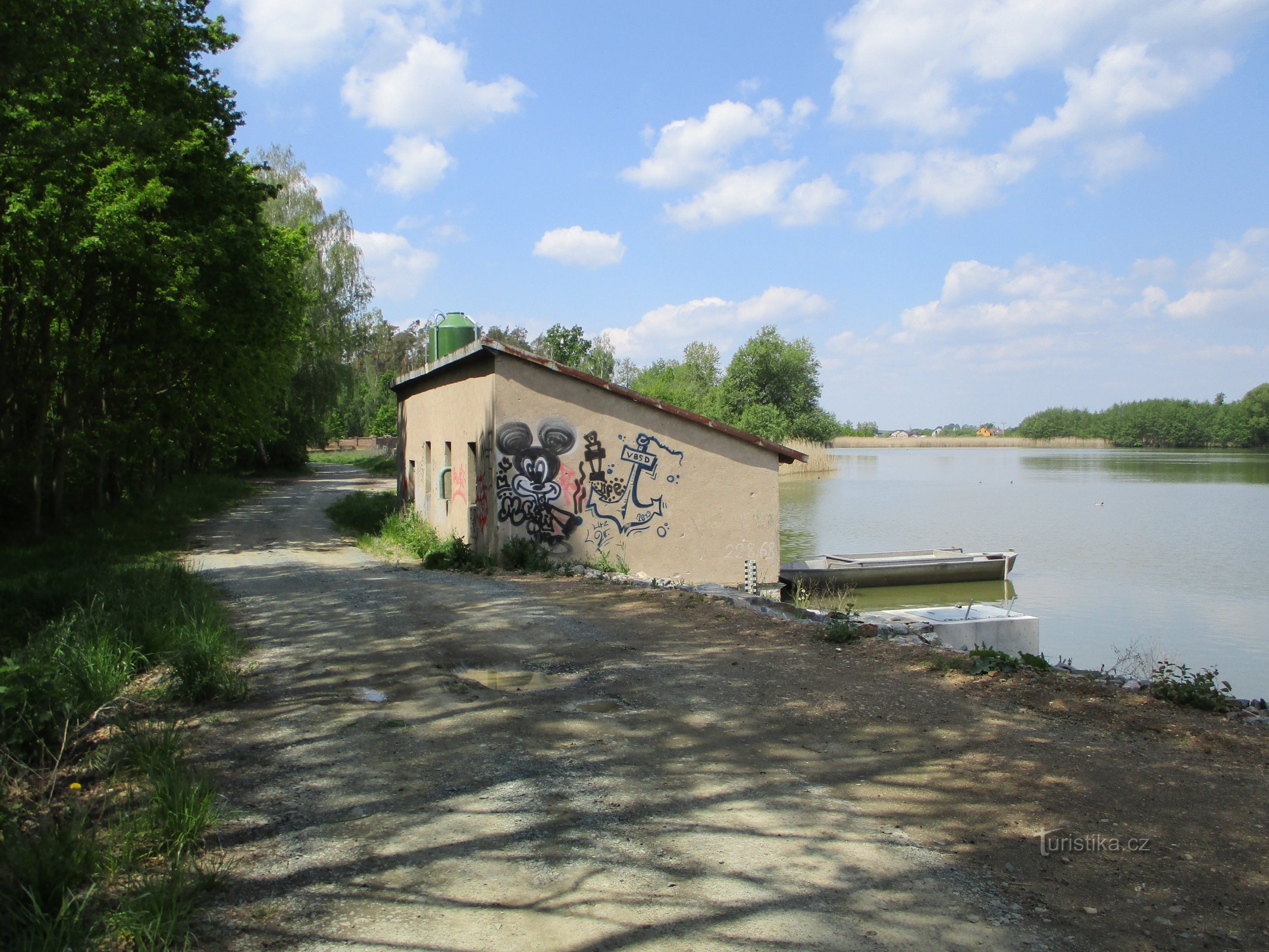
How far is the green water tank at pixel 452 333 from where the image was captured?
19344 mm

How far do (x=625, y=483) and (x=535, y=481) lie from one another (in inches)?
63.4

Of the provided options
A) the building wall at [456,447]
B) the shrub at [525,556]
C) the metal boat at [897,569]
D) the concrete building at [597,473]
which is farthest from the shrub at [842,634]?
the metal boat at [897,569]

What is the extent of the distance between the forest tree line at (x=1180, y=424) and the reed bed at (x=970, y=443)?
321cm

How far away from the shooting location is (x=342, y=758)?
4836 millimetres

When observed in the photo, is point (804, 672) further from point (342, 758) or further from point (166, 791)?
point (166, 791)

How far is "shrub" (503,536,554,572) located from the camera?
13.6 metres

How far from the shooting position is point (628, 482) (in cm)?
1522

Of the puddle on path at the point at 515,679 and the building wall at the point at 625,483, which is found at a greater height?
the building wall at the point at 625,483

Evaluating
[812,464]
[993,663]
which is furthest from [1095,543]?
[812,464]

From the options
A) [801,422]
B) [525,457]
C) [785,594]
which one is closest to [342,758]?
[525,457]

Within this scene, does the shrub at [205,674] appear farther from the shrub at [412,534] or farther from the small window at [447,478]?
the small window at [447,478]

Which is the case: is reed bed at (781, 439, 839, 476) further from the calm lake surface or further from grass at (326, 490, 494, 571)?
grass at (326, 490, 494, 571)

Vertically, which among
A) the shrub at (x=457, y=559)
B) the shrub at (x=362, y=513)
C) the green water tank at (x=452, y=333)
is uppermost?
the green water tank at (x=452, y=333)

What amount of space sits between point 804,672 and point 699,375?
305 feet
